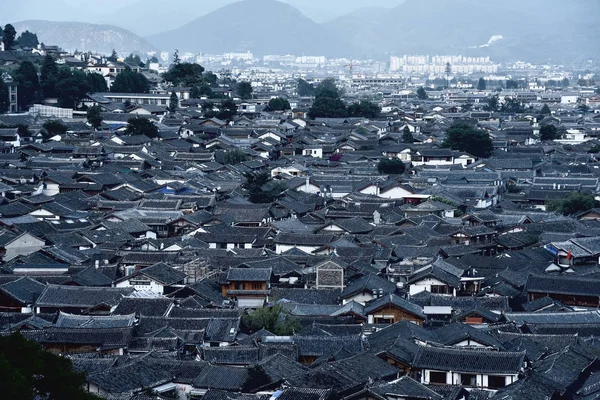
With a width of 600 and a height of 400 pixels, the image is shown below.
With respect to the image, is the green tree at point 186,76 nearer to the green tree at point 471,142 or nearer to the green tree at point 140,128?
the green tree at point 140,128

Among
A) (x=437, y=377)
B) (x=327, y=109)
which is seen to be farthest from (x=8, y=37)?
(x=437, y=377)

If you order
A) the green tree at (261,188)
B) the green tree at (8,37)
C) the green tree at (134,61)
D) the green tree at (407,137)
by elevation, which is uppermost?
the green tree at (8,37)

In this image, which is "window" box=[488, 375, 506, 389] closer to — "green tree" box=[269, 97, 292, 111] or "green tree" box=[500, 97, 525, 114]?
"green tree" box=[269, 97, 292, 111]

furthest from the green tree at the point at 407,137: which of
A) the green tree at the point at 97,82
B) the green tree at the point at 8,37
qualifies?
the green tree at the point at 8,37

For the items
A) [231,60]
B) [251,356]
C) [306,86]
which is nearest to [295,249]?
[251,356]

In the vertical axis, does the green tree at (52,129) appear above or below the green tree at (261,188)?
above

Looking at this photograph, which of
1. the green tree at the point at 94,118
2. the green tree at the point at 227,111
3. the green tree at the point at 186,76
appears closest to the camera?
the green tree at the point at 94,118

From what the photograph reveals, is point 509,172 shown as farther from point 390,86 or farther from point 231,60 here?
point 231,60

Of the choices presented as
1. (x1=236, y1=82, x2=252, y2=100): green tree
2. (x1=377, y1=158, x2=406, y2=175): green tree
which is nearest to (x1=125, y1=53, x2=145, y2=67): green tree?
(x1=236, y1=82, x2=252, y2=100): green tree
